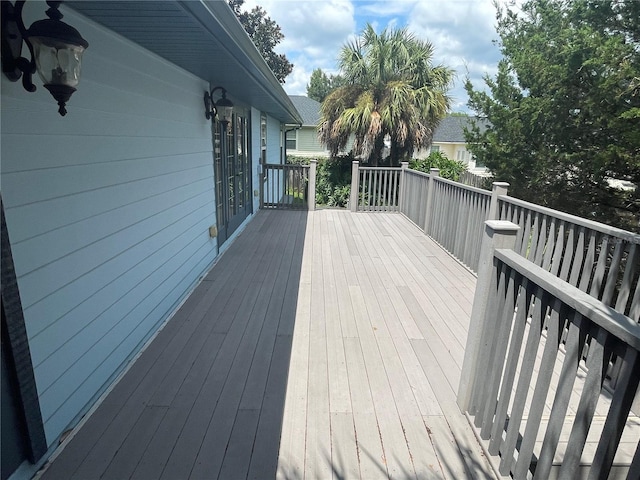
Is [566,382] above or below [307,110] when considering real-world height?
below

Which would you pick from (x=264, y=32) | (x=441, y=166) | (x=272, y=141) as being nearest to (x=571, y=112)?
(x=441, y=166)

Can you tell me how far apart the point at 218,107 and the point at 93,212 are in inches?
120

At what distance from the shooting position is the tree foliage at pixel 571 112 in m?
5.09

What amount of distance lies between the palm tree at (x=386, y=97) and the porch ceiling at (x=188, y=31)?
6996 millimetres

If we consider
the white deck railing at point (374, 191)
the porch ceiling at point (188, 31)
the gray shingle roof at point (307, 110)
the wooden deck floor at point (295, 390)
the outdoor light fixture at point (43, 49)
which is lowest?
the wooden deck floor at point (295, 390)

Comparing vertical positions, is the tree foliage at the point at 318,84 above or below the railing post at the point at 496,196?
above

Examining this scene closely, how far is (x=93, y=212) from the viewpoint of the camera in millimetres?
2195

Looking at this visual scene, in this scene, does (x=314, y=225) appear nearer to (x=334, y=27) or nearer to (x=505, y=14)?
(x=505, y=14)

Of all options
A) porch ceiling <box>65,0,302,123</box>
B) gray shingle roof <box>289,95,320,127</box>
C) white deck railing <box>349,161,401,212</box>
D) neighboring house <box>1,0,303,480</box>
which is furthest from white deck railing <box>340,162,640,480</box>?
gray shingle roof <box>289,95,320,127</box>

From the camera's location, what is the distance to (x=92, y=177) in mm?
2176

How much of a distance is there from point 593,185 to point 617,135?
3.17ft

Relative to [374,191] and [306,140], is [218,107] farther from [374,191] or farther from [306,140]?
[306,140]

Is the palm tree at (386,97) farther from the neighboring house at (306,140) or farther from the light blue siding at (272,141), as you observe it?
the neighboring house at (306,140)

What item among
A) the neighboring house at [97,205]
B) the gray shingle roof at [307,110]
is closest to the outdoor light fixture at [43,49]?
the neighboring house at [97,205]
